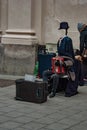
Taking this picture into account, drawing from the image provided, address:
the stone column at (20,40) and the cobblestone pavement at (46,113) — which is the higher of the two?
the stone column at (20,40)

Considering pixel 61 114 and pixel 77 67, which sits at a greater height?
pixel 77 67

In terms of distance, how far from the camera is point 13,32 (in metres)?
13.5

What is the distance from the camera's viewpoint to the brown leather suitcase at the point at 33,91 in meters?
9.07

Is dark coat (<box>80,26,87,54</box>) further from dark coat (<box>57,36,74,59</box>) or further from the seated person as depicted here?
the seated person

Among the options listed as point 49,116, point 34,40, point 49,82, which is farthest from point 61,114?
point 34,40

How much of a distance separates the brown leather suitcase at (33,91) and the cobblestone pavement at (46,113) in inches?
5.1

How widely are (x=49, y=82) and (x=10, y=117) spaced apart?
2434 mm

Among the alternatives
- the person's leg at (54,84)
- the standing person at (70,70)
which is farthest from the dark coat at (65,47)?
the person's leg at (54,84)

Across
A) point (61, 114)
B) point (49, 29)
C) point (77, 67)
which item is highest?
point (49, 29)

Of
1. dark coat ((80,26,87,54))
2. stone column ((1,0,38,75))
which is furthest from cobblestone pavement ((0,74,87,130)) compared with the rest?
stone column ((1,0,38,75))

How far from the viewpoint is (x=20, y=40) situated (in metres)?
13.3

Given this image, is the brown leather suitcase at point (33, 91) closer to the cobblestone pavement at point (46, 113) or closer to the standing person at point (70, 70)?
the cobblestone pavement at point (46, 113)

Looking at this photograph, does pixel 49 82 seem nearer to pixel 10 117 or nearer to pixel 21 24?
pixel 10 117

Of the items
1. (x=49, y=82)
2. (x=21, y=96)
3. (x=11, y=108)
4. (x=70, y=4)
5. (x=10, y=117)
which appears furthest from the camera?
(x=70, y=4)
